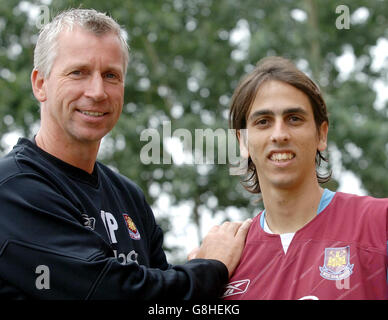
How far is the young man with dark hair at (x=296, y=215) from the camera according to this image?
2.85 metres

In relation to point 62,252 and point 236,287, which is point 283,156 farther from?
point 62,252

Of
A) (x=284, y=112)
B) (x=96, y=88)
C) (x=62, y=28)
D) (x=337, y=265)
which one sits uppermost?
(x=62, y=28)

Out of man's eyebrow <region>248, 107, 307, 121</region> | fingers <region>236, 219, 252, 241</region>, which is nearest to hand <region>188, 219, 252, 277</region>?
fingers <region>236, 219, 252, 241</region>

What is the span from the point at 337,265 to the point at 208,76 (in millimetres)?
9893

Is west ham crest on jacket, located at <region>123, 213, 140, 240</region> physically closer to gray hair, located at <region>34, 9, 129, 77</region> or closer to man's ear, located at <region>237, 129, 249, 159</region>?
man's ear, located at <region>237, 129, 249, 159</region>

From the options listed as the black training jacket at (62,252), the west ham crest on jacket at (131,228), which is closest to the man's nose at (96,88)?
the black training jacket at (62,252)

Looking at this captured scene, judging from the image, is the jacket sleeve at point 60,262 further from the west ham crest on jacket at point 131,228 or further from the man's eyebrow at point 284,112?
the man's eyebrow at point 284,112

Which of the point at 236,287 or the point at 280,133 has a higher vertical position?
the point at 280,133

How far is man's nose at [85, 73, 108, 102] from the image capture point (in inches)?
132

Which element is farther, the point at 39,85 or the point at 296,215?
the point at 39,85

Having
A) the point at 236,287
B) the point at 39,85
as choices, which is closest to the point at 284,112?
the point at 236,287

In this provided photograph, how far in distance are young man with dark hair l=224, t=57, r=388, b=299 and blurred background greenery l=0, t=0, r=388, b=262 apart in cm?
633

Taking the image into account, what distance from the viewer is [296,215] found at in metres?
3.24
